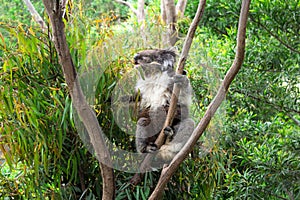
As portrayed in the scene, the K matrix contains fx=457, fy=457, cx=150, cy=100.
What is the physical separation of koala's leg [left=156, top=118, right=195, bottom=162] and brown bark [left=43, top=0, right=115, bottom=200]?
44cm

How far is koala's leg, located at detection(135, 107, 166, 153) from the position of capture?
7.28 feet

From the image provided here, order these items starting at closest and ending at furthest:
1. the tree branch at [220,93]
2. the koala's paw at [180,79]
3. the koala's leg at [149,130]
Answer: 1. the tree branch at [220,93]
2. the koala's paw at [180,79]
3. the koala's leg at [149,130]

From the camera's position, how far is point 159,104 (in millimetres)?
2477

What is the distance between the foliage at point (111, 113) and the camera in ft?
6.32

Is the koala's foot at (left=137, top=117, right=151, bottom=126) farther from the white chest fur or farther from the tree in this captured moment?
the tree

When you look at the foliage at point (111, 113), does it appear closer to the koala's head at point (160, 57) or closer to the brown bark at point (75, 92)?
the koala's head at point (160, 57)

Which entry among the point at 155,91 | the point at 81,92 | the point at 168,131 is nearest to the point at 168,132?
the point at 168,131

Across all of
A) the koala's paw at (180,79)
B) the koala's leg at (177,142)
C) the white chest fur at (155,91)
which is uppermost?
the koala's paw at (180,79)

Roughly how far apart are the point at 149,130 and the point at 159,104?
0.18 m

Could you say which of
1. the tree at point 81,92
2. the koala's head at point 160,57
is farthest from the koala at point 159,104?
the tree at point 81,92

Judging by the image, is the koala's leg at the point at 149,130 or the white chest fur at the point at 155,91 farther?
the white chest fur at the point at 155,91

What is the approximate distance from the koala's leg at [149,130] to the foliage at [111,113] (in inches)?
2.5

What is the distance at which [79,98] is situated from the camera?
5.28ft

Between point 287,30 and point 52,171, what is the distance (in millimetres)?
1835
